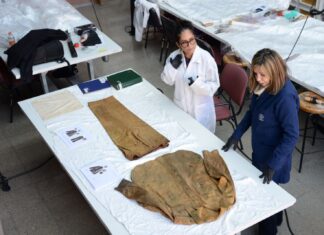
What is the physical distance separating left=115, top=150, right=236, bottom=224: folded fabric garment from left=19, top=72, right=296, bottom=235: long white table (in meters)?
0.04

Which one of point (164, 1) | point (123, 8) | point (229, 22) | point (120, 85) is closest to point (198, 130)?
point (120, 85)

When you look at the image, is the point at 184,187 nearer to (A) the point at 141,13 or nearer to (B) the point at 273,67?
(B) the point at 273,67

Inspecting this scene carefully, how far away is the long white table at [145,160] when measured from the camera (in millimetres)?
1815

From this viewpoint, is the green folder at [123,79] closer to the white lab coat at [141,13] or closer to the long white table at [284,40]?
the long white table at [284,40]

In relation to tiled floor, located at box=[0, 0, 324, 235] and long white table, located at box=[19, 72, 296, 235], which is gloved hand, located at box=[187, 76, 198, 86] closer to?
long white table, located at box=[19, 72, 296, 235]

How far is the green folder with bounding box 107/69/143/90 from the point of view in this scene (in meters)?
2.91

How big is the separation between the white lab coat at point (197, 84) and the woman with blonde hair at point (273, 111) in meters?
0.48

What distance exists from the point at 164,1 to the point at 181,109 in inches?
97.9

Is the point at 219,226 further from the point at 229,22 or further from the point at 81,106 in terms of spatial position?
the point at 229,22

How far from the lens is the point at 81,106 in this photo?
2740 millimetres

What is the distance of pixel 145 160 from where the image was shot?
2230 millimetres

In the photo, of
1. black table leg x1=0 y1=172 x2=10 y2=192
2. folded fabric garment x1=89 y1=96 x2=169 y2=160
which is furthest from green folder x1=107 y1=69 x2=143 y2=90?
black table leg x1=0 y1=172 x2=10 y2=192

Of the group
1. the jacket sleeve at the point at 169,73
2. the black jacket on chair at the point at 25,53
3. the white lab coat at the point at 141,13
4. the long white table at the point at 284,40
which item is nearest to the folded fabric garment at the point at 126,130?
the jacket sleeve at the point at 169,73

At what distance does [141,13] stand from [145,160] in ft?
9.71
